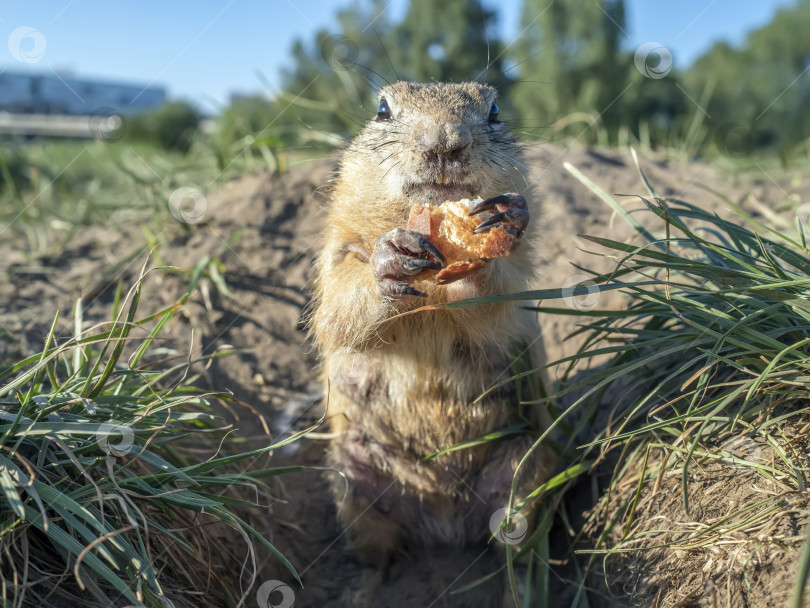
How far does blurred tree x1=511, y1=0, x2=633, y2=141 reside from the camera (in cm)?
1795

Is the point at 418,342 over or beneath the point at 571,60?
beneath

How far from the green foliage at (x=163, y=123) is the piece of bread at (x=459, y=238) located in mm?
15191

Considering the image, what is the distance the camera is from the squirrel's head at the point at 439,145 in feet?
8.50

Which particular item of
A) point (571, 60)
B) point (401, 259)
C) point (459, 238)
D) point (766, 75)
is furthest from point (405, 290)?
point (766, 75)

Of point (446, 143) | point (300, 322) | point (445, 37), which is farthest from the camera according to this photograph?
point (445, 37)

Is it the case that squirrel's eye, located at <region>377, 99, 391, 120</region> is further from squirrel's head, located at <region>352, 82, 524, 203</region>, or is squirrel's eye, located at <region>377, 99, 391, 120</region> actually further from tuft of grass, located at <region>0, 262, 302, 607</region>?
tuft of grass, located at <region>0, 262, 302, 607</region>

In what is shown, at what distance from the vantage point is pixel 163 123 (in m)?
18.1

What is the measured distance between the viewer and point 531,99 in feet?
71.4

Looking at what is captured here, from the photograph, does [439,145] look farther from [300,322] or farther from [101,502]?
[101,502]

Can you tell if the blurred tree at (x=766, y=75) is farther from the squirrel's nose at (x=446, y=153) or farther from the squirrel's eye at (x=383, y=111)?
the squirrel's nose at (x=446, y=153)

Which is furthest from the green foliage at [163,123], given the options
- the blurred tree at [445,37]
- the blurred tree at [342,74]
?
the blurred tree at [445,37]

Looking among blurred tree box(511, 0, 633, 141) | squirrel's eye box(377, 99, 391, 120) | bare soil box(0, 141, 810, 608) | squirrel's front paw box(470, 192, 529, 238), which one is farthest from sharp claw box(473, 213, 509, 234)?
blurred tree box(511, 0, 633, 141)

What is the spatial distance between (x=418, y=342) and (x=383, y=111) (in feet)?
4.00

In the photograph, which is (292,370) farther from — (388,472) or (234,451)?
(388,472)
